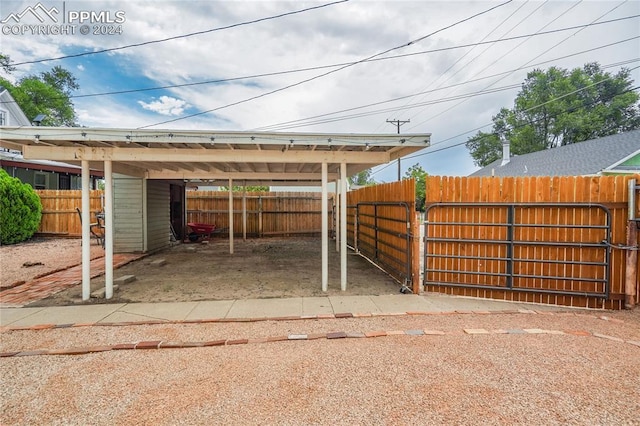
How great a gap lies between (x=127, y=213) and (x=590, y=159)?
19.3 meters

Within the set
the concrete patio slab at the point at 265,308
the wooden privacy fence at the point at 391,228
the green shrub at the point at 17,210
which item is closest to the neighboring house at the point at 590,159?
the wooden privacy fence at the point at 391,228

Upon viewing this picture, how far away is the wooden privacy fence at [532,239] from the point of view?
4.47 metres

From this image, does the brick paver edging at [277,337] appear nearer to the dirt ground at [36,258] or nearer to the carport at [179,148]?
the carport at [179,148]

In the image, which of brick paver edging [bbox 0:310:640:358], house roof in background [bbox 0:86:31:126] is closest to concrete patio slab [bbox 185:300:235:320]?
brick paver edging [bbox 0:310:640:358]

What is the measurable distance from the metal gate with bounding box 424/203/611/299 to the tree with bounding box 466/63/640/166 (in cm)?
2525

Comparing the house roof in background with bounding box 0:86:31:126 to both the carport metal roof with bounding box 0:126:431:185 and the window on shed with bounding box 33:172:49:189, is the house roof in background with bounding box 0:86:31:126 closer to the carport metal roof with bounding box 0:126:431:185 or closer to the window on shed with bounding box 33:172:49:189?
the window on shed with bounding box 33:172:49:189

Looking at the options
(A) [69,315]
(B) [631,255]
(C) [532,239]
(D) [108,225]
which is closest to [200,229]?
(D) [108,225]

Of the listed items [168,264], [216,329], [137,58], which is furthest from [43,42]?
[216,329]

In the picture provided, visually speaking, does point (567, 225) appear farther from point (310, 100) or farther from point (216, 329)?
point (310, 100)

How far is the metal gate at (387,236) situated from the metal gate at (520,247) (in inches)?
16.3

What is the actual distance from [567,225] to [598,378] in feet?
8.79

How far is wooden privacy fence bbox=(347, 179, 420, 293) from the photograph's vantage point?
17.2 feet

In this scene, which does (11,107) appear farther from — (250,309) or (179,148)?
(250,309)

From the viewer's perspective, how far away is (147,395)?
2.39m
